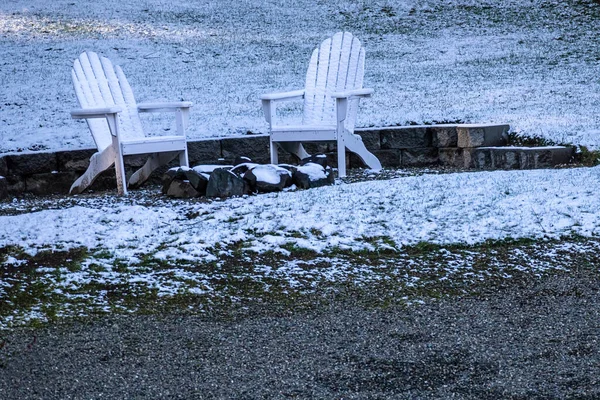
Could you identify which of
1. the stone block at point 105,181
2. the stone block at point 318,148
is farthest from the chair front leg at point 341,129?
the stone block at point 105,181

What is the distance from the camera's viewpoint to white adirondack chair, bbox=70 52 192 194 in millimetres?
5562

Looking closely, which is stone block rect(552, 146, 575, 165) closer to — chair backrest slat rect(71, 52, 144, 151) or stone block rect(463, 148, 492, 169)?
stone block rect(463, 148, 492, 169)

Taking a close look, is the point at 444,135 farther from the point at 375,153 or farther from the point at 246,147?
the point at 246,147

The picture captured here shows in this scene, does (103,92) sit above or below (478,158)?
above

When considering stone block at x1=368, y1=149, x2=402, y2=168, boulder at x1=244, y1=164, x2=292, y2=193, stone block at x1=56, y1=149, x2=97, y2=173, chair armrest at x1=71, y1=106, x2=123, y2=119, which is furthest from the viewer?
stone block at x1=368, y1=149, x2=402, y2=168

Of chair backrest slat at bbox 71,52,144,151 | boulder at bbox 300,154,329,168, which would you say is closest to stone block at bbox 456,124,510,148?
boulder at bbox 300,154,329,168

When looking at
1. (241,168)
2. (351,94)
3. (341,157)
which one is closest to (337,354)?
(241,168)

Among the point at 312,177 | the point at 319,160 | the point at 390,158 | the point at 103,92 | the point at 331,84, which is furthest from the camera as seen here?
the point at 390,158

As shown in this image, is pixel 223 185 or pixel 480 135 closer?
pixel 223 185

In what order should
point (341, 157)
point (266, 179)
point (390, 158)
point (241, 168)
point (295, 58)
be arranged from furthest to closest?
point (295, 58)
point (390, 158)
point (341, 157)
point (241, 168)
point (266, 179)

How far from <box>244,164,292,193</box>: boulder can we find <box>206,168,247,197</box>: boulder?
0.14 metres

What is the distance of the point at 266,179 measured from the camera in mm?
5316

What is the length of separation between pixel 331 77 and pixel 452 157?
3.86 ft

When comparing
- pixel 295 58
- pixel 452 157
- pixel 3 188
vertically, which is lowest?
pixel 452 157
